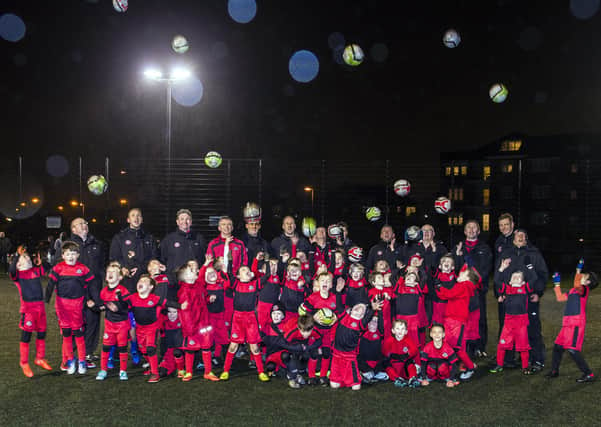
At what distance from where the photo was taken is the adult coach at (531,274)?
6.13m

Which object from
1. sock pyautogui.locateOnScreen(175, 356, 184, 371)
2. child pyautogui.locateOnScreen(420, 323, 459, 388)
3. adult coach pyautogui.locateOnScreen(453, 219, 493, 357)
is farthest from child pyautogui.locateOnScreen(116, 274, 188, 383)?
adult coach pyautogui.locateOnScreen(453, 219, 493, 357)

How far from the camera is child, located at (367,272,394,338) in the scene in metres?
6.07

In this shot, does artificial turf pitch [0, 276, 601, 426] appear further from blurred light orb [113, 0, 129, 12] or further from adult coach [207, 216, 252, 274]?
blurred light orb [113, 0, 129, 12]

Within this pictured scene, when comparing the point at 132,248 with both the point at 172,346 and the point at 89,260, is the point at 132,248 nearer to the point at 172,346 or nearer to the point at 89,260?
the point at 89,260

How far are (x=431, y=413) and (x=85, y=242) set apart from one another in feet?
15.5

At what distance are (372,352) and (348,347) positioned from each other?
420 mm

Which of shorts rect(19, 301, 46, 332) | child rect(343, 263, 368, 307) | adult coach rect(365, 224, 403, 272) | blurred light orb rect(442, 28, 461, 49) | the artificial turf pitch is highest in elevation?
blurred light orb rect(442, 28, 461, 49)

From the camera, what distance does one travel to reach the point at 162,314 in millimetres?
5773

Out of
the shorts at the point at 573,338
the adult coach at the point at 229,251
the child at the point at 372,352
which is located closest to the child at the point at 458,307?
the child at the point at 372,352

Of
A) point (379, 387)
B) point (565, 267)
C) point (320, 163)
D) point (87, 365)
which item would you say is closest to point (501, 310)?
point (379, 387)

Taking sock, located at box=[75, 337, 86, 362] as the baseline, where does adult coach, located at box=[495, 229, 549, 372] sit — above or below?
above

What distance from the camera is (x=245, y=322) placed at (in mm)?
5848

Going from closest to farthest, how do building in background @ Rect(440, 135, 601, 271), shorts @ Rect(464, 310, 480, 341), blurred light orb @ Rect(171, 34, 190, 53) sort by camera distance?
shorts @ Rect(464, 310, 480, 341), blurred light orb @ Rect(171, 34, 190, 53), building in background @ Rect(440, 135, 601, 271)

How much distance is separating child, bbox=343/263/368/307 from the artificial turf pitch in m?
1.21
